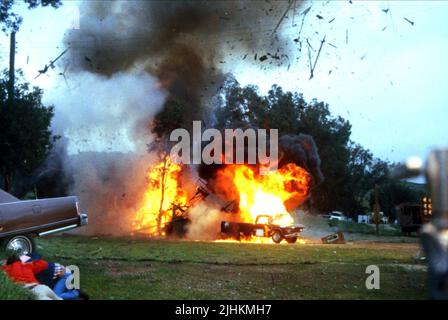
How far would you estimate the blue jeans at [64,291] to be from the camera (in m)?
6.85

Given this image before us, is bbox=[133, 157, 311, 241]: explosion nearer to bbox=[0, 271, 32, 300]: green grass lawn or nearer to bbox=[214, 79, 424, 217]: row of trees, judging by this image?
bbox=[214, 79, 424, 217]: row of trees

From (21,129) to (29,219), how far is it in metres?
7.81

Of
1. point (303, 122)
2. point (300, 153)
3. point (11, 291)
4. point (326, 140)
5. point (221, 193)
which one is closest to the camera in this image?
point (11, 291)

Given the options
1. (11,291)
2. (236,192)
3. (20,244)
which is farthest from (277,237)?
(11,291)

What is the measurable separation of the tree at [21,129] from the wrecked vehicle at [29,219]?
7.07 m

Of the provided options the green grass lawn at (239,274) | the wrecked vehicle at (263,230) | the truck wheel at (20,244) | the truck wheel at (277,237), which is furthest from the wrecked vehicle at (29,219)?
the truck wheel at (277,237)

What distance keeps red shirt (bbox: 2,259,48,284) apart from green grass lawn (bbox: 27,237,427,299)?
955 millimetres

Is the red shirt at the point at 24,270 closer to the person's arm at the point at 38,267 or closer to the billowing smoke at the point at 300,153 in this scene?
the person's arm at the point at 38,267

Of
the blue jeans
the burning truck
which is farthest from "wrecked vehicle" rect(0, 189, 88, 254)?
the burning truck

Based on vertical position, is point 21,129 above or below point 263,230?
above

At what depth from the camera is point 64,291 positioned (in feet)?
22.9

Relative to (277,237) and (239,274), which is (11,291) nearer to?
(239,274)

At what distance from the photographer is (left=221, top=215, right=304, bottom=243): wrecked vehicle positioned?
20.3m

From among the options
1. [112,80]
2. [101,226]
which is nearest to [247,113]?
[112,80]
